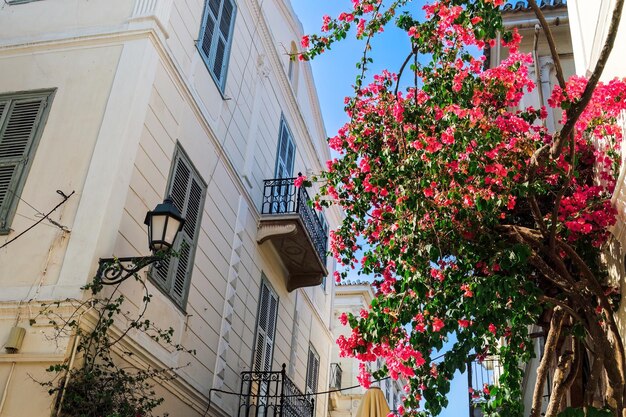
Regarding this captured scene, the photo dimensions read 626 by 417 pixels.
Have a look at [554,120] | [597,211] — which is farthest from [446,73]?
[554,120]

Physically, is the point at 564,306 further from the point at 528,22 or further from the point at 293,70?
the point at 293,70

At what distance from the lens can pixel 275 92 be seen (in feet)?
47.4

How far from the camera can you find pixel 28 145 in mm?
8641

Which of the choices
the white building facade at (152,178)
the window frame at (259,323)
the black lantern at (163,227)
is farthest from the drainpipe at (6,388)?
the window frame at (259,323)

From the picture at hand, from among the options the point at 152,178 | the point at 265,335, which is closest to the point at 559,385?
the point at 152,178

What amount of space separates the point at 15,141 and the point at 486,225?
231 inches

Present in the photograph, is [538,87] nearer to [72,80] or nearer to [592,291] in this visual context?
[592,291]

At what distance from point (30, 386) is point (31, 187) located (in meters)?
2.46

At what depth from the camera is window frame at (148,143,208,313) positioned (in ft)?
29.5

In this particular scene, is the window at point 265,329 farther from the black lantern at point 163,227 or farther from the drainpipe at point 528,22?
the drainpipe at point 528,22

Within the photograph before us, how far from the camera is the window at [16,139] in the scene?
27.0 ft

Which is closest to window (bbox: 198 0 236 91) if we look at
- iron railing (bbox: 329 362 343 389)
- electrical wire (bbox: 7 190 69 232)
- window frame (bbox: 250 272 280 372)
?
electrical wire (bbox: 7 190 69 232)

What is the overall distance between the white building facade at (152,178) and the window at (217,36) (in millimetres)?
34

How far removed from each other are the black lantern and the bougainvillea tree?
2067 millimetres
